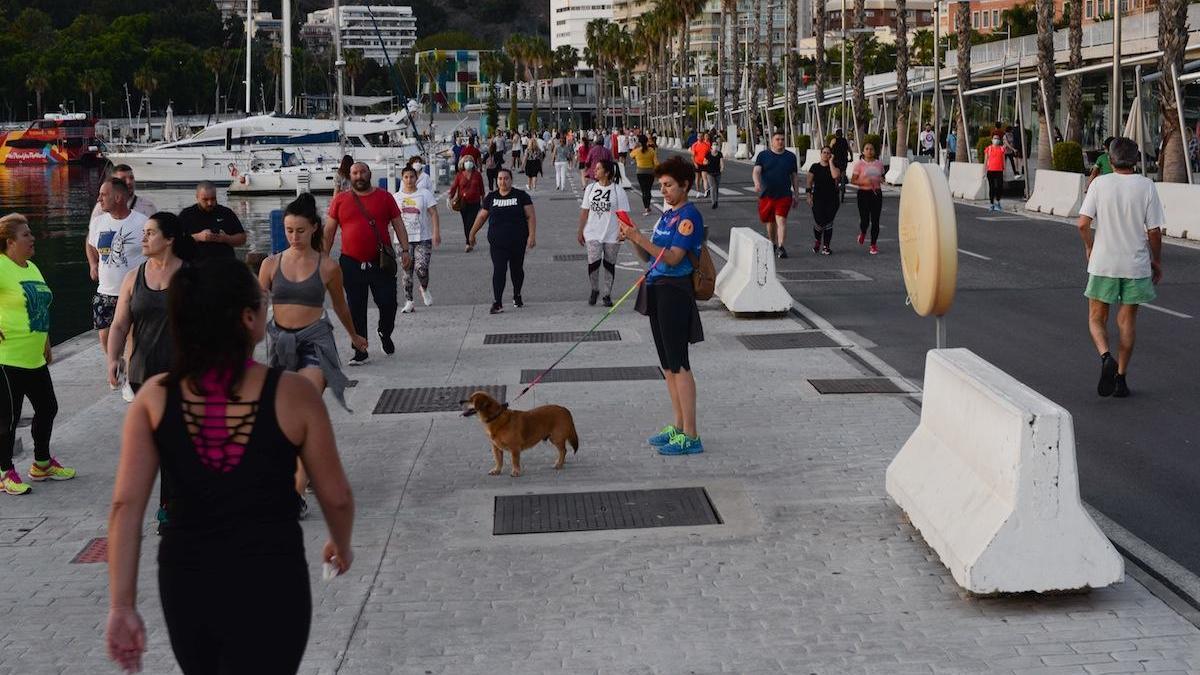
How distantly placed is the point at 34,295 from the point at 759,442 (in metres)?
4.49

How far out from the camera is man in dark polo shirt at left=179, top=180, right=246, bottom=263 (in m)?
10.1

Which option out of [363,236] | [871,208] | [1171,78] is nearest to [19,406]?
[363,236]

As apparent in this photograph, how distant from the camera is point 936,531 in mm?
6711

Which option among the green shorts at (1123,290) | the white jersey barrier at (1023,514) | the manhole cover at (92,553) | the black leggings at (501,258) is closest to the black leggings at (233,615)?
the white jersey barrier at (1023,514)

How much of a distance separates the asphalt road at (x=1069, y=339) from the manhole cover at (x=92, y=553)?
5.06 m

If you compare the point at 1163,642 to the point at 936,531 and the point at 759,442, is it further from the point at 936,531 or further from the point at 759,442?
the point at 759,442

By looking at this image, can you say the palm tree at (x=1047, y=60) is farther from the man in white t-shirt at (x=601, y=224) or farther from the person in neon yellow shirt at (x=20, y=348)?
the person in neon yellow shirt at (x=20, y=348)

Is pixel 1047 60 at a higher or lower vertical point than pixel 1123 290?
higher

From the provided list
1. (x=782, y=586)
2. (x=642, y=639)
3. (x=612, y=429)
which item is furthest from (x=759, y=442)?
(x=642, y=639)

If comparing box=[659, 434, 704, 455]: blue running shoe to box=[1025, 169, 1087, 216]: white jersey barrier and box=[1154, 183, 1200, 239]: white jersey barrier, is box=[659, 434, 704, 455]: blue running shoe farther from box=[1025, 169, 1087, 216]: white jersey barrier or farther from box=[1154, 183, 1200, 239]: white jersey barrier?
box=[1025, 169, 1087, 216]: white jersey barrier

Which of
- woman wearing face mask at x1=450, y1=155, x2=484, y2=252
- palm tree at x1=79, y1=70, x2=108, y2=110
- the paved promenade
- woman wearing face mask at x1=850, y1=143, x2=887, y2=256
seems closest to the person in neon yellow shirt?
the paved promenade

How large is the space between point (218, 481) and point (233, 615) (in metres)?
0.33

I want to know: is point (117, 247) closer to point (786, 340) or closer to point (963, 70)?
point (786, 340)

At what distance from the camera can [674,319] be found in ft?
29.5
